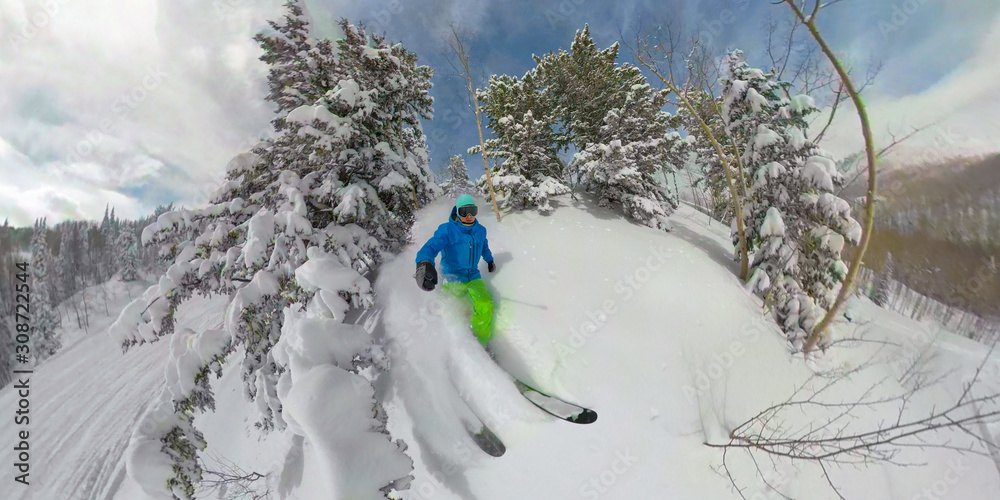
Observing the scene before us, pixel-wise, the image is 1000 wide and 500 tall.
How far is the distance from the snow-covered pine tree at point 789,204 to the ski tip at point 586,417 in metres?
5.00

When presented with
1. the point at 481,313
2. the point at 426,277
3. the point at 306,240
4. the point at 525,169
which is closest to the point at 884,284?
the point at 525,169

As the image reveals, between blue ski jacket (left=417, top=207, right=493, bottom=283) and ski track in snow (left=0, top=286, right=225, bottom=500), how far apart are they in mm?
14642

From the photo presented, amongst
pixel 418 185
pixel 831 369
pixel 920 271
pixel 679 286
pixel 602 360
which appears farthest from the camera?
pixel 920 271

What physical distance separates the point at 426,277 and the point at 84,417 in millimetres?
23298

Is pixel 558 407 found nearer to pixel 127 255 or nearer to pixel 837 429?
pixel 837 429

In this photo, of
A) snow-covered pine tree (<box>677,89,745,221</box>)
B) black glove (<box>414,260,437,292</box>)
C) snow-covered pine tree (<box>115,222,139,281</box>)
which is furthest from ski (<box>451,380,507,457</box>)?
snow-covered pine tree (<box>115,222,139,281</box>)

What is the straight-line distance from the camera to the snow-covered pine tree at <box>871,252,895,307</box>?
9.51 metres

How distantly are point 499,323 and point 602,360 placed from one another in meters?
1.59

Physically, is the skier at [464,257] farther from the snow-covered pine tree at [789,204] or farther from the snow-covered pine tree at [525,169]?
the snow-covered pine tree at [789,204]

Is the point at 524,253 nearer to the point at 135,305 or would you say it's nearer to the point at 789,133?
the point at 789,133

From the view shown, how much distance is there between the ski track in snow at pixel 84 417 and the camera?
35.9 ft

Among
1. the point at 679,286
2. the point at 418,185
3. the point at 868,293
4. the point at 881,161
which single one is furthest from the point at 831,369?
the point at 418,185

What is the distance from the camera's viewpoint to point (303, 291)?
4.47 metres

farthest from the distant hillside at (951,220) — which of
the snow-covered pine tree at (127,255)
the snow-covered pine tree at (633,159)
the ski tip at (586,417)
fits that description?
the snow-covered pine tree at (127,255)
